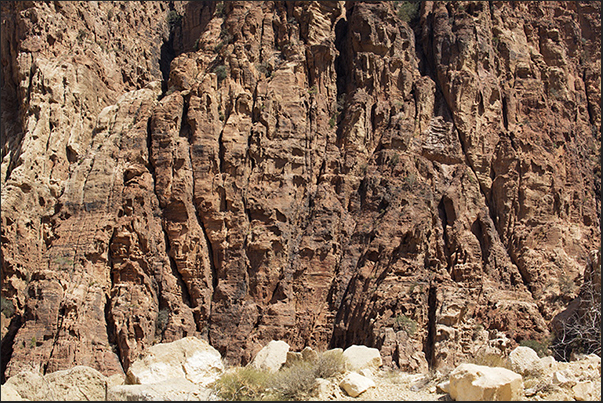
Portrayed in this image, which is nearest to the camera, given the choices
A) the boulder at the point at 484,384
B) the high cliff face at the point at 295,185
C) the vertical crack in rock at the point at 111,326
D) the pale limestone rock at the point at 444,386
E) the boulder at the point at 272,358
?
the boulder at the point at 484,384

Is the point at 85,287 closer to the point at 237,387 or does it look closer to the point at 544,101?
the point at 237,387

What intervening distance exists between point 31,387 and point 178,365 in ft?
11.6

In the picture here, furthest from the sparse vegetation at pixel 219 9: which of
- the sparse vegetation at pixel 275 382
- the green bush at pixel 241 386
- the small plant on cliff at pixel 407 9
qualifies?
the green bush at pixel 241 386

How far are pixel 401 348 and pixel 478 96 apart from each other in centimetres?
1397

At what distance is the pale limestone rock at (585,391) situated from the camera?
14172 mm

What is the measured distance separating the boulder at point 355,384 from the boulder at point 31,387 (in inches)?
275

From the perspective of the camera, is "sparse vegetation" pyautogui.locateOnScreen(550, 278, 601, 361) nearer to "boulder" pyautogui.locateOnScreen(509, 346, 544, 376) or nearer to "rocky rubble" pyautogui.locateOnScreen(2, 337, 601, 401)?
"rocky rubble" pyautogui.locateOnScreen(2, 337, 601, 401)

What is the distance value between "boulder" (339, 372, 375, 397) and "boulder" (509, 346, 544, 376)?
364 centimetres

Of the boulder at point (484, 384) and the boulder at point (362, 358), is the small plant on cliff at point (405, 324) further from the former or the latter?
the boulder at point (484, 384)

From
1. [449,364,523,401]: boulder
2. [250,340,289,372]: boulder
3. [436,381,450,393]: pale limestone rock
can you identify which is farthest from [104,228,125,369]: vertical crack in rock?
[449,364,523,401]: boulder

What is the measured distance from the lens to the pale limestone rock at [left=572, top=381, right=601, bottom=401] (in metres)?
14.2

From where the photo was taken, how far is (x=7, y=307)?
24.2 m

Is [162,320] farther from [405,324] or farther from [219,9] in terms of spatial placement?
[219,9]

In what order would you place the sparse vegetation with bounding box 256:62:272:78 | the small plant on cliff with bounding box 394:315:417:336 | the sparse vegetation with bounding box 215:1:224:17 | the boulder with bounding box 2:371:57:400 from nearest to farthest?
the boulder with bounding box 2:371:57:400
the small plant on cliff with bounding box 394:315:417:336
the sparse vegetation with bounding box 256:62:272:78
the sparse vegetation with bounding box 215:1:224:17
